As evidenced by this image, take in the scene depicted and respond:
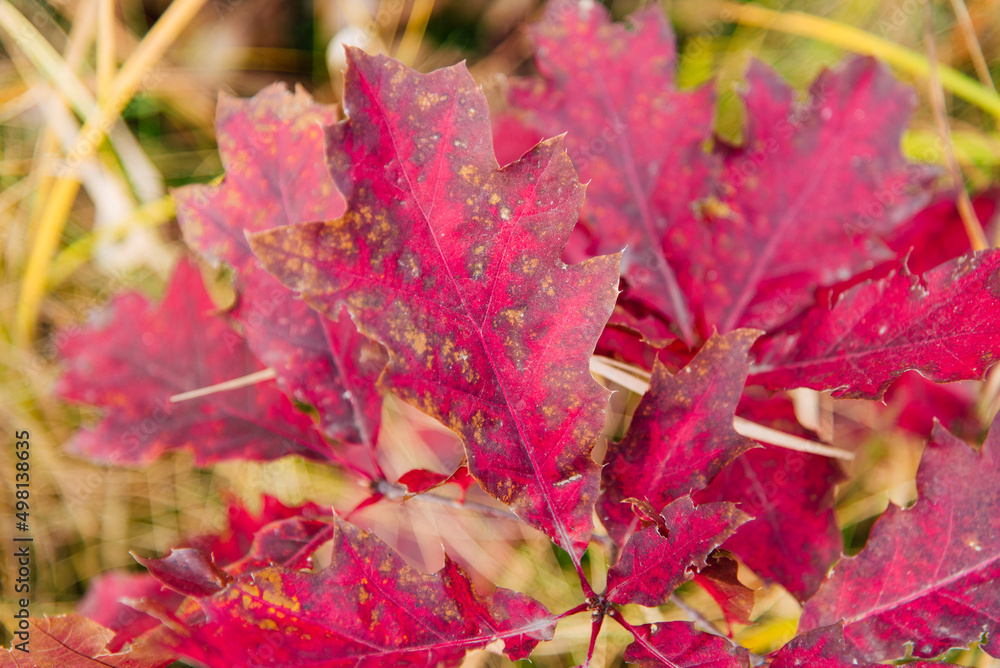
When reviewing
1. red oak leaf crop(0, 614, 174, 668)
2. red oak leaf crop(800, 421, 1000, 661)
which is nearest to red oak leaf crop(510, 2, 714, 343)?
red oak leaf crop(800, 421, 1000, 661)

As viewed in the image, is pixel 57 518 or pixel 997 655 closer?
pixel 997 655

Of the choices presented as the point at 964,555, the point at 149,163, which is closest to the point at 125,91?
the point at 149,163

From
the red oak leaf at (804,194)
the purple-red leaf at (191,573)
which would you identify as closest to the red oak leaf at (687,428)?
the red oak leaf at (804,194)

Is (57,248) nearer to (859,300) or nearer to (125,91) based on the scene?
(125,91)

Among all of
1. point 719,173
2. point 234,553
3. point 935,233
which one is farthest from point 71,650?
point 935,233

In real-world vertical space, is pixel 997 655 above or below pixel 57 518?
above

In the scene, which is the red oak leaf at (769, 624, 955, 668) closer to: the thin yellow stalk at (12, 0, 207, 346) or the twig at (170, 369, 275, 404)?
the twig at (170, 369, 275, 404)

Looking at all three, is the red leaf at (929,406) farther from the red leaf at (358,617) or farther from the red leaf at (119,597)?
the red leaf at (119,597)
